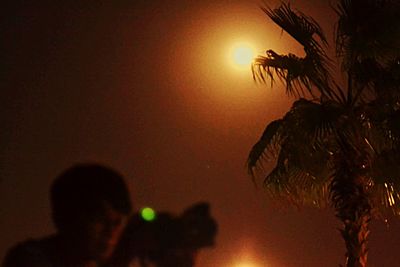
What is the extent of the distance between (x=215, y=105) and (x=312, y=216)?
1.75m

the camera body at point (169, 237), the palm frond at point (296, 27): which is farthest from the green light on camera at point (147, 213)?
the palm frond at point (296, 27)

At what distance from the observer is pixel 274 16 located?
6238 millimetres

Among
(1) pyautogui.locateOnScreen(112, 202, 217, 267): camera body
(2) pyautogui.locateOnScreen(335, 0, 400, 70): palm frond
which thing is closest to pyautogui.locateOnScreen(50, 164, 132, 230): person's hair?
(1) pyautogui.locateOnScreen(112, 202, 217, 267): camera body

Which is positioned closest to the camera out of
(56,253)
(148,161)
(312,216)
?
(56,253)

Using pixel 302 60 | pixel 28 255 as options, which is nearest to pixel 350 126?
pixel 302 60

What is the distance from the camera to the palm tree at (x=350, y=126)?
5805mm

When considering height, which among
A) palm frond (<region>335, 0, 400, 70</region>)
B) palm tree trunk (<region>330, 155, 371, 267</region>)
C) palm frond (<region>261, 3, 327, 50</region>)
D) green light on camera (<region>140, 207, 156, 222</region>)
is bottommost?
palm tree trunk (<region>330, 155, 371, 267</region>)

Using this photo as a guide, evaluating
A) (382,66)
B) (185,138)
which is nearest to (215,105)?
(185,138)

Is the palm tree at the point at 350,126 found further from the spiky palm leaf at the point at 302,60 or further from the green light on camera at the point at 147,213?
the green light on camera at the point at 147,213

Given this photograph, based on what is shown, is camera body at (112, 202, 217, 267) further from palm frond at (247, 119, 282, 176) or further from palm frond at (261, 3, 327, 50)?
palm frond at (261, 3, 327, 50)

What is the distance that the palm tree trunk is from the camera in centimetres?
597

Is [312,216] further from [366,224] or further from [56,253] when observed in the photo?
[56,253]

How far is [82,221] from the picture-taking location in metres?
6.37

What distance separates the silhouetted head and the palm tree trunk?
2.27 metres
